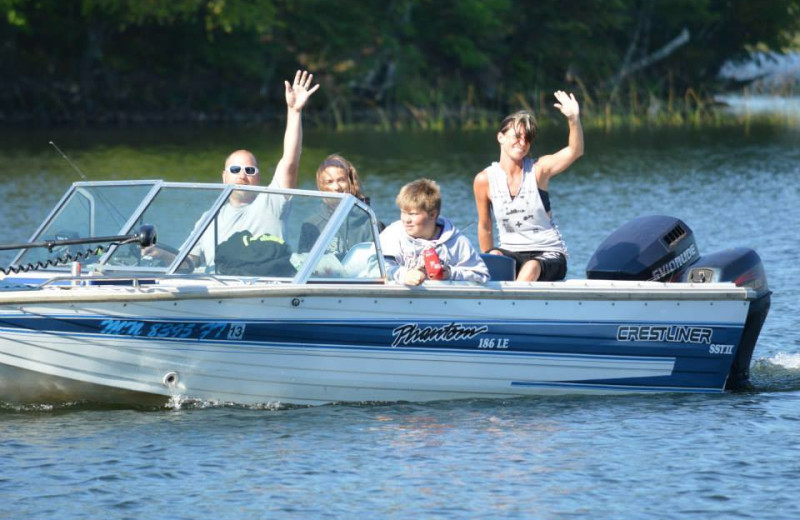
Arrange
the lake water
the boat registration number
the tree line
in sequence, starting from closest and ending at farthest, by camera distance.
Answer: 1. the lake water
2. the boat registration number
3. the tree line

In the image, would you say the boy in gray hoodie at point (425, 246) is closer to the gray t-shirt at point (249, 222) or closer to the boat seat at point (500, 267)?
the boat seat at point (500, 267)

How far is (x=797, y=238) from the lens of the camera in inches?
717

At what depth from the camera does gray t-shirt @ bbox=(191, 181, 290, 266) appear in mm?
9023

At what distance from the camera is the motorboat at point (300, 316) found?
28.0 ft

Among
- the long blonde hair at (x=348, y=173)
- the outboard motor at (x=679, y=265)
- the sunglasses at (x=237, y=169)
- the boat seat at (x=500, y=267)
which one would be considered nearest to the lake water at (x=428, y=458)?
the outboard motor at (x=679, y=265)

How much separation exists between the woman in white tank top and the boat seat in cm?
11

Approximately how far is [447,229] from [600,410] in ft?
4.99

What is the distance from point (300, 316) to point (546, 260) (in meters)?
1.80

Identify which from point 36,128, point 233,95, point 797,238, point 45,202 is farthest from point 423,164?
point 233,95

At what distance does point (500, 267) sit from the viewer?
30.9 feet

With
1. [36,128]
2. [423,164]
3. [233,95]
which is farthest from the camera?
[233,95]

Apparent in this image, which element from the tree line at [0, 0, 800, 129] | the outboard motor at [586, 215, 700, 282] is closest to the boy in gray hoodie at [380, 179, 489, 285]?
the outboard motor at [586, 215, 700, 282]

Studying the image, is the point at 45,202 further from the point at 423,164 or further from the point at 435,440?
the point at 435,440

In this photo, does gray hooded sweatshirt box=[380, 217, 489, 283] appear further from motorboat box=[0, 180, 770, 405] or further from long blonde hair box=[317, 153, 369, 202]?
long blonde hair box=[317, 153, 369, 202]
